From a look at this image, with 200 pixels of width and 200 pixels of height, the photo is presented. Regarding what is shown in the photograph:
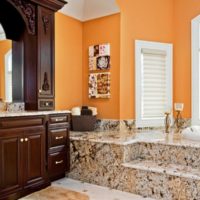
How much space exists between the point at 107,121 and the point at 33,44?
5.70ft

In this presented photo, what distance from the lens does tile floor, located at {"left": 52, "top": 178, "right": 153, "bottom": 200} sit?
2871mm

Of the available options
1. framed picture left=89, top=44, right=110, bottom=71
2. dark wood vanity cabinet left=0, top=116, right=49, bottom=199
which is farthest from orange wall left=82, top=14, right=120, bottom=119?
dark wood vanity cabinet left=0, top=116, right=49, bottom=199

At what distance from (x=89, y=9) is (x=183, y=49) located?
181 centimetres

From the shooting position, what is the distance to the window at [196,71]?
429cm

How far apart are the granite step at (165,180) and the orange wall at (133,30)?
127 cm

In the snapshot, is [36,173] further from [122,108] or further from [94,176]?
[122,108]

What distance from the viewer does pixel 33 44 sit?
3379 mm

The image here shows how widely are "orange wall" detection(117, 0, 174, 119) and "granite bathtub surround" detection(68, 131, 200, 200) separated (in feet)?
2.65

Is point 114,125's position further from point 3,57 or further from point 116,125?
point 3,57

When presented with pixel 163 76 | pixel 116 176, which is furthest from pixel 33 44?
pixel 163 76

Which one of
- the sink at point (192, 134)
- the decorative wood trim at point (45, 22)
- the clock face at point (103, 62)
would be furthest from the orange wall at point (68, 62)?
the sink at point (192, 134)

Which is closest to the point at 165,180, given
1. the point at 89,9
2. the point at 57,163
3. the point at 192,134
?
the point at 192,134

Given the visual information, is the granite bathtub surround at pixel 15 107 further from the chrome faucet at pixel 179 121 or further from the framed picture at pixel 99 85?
the chrome faucet at pixel 179 121

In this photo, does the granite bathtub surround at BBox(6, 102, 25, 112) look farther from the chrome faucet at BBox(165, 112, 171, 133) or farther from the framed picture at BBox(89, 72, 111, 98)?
the chrome faucet at BBox(165, 112, 171, 133)
